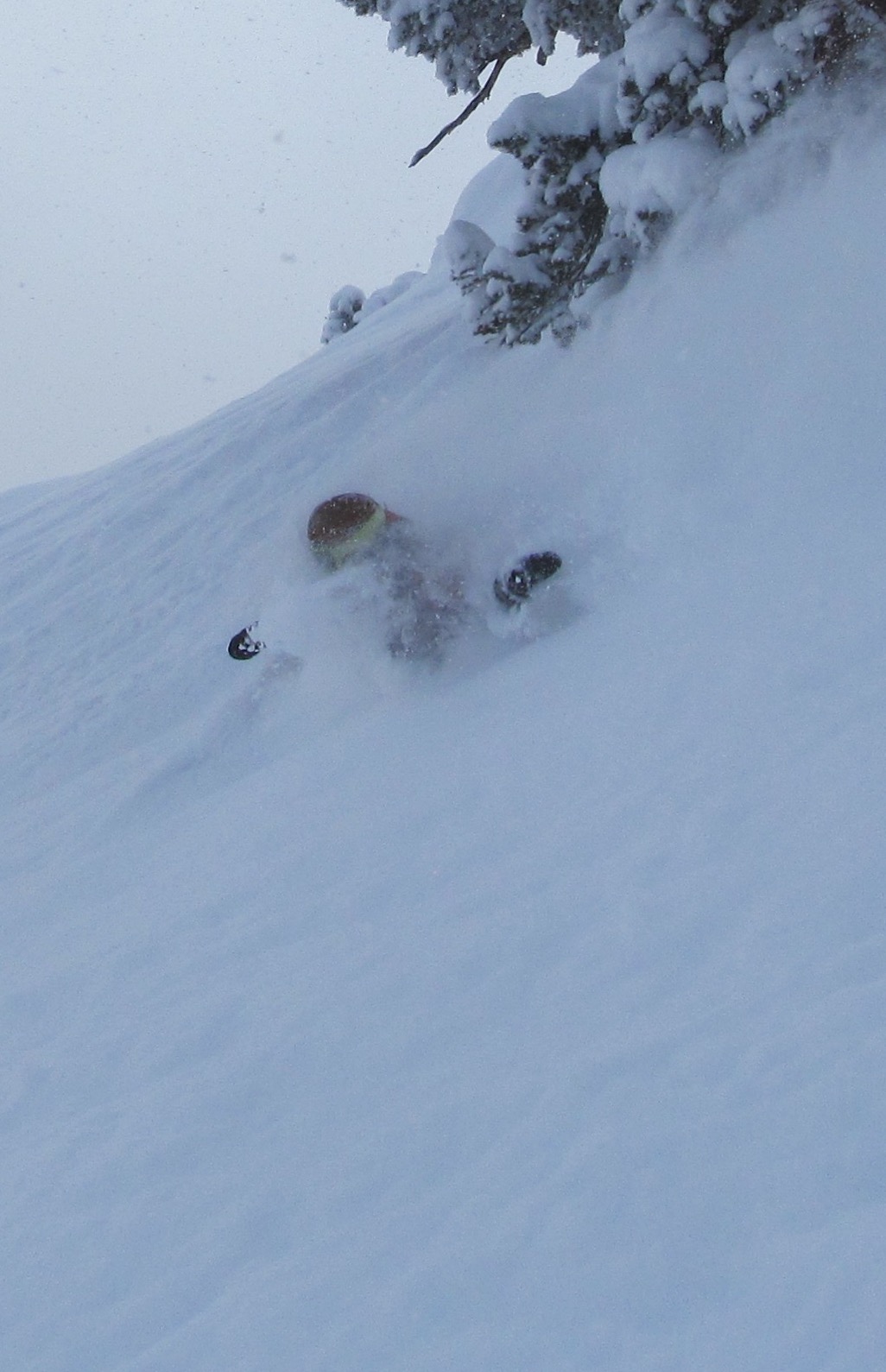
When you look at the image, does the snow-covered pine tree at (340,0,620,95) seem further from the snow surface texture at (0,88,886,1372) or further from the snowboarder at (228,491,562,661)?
the snowboarder at (228,491,562,661)

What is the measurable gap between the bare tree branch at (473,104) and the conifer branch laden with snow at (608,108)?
5 cm

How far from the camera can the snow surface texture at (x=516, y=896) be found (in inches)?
104

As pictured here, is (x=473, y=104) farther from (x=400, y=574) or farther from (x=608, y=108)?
(x=400, y=574)

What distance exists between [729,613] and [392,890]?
2.05 m

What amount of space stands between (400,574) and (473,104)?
4528mm

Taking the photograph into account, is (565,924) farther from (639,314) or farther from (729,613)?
(639,314)

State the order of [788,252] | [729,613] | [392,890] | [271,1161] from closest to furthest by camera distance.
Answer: [271,1161] → [392,890] → [729,613] → [788,252]

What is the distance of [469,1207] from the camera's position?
112 inches

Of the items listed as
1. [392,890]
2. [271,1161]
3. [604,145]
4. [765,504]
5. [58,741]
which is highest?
[604,145]

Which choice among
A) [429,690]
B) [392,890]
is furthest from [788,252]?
[392,890]

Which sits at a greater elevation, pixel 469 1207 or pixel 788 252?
pixel 788 252

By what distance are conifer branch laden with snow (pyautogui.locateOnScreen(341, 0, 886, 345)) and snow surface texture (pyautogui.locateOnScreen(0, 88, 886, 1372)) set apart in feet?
1.11

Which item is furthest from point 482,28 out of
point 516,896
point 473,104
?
point 516,896

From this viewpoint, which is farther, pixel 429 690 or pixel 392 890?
pixel 429 690
